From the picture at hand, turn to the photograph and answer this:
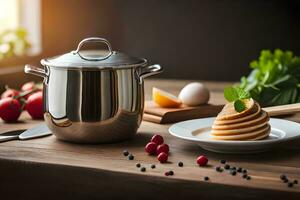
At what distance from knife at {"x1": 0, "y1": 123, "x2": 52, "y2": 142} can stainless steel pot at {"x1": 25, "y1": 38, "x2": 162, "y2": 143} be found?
78 mm

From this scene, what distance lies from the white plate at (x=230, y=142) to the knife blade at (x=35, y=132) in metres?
0.33

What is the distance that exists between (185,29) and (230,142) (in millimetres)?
2264

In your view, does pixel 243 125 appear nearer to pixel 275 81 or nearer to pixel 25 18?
pixel 275 81

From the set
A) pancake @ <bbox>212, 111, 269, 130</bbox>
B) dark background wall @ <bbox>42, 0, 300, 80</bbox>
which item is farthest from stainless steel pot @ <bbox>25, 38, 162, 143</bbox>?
dark background wall @ <bbox>42, 0, 300, 80</bbox>

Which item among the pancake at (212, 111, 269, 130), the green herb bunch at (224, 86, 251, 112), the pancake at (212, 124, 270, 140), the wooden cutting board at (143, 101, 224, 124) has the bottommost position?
the wooden cutting board at (143, 101, 224, 124)

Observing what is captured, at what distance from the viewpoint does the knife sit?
58.6 inches

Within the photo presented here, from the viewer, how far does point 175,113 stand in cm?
173

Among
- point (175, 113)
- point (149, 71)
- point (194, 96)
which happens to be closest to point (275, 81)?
point (194, 96)

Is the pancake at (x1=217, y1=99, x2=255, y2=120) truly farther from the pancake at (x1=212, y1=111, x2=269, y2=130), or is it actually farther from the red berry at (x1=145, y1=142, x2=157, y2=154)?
the red berry at (x1=145, y1=142, x2=157, y2=154)

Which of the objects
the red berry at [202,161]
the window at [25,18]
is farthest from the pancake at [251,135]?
the window at [25,18]

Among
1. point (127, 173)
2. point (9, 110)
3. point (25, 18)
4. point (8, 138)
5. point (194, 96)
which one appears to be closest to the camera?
point (127, 173)

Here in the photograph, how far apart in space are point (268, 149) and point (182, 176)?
0.92 ft

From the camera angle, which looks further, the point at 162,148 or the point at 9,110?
the point at 9,110

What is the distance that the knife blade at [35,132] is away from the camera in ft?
4.91
